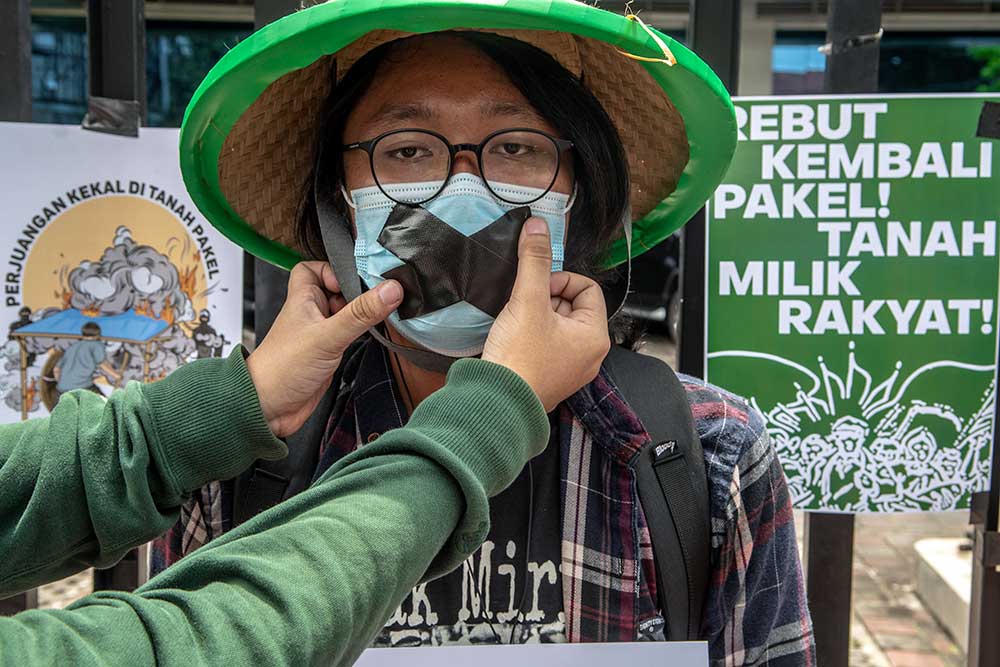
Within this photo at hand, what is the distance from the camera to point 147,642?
846mm

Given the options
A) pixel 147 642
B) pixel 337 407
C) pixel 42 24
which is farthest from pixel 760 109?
pixel 42 24

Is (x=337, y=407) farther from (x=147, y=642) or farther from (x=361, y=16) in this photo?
(x=147, y=642)

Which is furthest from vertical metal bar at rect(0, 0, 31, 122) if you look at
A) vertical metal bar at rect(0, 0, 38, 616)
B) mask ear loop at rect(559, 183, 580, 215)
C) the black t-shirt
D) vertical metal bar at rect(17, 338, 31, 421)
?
the black t-shirt

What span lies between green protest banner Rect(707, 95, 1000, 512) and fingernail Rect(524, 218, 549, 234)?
686 millimetres

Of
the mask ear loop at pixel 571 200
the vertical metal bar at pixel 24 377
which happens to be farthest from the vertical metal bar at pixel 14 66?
the mask ear loop at pixel 571 200

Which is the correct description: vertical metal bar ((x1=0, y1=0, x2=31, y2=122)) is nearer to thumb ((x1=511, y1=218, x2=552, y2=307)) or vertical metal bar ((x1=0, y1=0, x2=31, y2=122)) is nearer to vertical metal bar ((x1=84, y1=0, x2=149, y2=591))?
vertical metal bar ((x1=84, y1=0, x2=149, y2=591))

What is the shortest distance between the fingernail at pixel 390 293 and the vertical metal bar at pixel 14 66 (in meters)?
1.25

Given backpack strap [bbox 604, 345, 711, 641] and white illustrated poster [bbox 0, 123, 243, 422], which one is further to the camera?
white illustrated poster [bbox 0, 123, 243, 422]

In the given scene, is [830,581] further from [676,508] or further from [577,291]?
[577,291]

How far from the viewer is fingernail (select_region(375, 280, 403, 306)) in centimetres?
138

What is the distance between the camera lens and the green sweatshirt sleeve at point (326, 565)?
0.84 meters

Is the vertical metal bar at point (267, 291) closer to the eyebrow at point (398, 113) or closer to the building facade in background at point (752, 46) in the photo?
the eyebrow at point (398, 113)

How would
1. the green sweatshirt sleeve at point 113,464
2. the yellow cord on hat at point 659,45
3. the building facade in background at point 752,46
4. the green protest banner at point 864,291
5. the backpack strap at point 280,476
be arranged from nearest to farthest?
the green sweatshirt sleeve at point 113,464 < the yellow cord on hat at point 659,45 < the backpack strap at point 280,476 < the green protest banner at point 864,291 < the building facade in background at point 752,46

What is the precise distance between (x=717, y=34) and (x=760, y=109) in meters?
0.21
